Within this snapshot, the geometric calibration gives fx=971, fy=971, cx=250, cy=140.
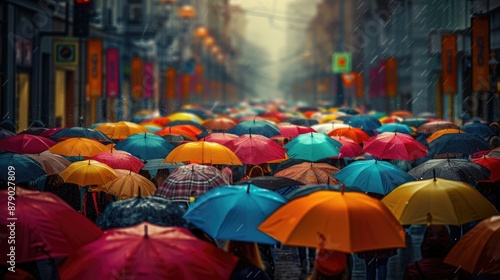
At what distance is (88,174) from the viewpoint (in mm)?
13156

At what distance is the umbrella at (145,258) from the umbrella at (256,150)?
Result: 786 cm

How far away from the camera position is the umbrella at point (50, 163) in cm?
1391

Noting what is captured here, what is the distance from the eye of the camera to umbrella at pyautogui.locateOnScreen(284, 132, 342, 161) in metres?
16.4

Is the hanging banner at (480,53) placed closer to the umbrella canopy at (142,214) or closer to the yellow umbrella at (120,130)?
the yellow umbrella at (120,130)

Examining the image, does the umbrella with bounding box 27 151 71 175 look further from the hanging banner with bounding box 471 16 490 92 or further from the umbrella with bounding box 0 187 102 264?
the hanging banner with bounding box 471 16 490 92

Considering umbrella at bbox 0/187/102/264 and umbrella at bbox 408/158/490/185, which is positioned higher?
umbrella at bbox 408/158/490/185

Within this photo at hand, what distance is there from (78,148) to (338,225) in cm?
848

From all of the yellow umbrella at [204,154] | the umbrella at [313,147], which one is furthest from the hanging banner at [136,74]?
the yellow umbrella at [204,154]

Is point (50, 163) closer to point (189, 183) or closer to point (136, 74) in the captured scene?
point (189, 183)

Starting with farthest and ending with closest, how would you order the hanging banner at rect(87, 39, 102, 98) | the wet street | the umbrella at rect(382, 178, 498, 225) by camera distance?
the hanging banner at rect(87, 39, 102, 98)
the wet street
the umbrella at rect(382, 178, 498, 225)

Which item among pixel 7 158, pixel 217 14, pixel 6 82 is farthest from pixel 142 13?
pixel 217 14

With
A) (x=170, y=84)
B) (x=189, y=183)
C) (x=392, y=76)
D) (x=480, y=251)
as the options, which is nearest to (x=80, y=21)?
(x=189, y=183)

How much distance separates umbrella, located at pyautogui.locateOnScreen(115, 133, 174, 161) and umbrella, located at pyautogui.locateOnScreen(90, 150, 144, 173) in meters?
1.37

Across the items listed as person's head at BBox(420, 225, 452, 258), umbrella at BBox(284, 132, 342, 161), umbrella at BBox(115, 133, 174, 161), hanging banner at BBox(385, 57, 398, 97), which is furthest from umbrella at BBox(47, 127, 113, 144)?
hanging banner at BBox(385, 57, 398, 97)
